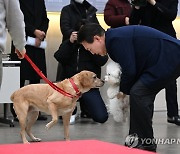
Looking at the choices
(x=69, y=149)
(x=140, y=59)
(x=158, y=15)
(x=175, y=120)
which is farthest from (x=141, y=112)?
(x=175, y=120)

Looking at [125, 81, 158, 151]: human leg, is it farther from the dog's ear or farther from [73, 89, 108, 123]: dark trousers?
[73, 89, 108, 123]: dark trousers

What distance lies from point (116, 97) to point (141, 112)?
1.65 meters

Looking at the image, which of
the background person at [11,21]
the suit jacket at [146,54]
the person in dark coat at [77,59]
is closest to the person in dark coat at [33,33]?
the person in dark coat at [77,59]

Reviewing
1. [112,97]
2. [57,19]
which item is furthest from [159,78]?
[57,19]

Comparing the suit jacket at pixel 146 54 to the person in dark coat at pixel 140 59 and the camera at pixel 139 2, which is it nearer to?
the person in dark coat at pixel 140 59

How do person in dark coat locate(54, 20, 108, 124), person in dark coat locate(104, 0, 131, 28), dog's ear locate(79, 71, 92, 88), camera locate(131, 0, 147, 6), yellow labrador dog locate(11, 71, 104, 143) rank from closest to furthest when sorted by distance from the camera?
1. yellow labrador dog locate(11, 71, 104, 143)
2. dog's ear locate(79, 71, 92, 88)
3. camera locate(131, 0, 147, 6)
4. person in dark coat locate(54, 20, 108, 124)
5. person in dark coat locate(104, 0, 131, 28)

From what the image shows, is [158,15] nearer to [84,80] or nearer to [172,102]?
[172,102]

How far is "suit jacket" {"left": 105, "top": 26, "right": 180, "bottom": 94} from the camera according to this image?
3141mm

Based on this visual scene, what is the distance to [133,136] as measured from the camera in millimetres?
3324

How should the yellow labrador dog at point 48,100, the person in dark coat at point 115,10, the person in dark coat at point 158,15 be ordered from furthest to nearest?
1. the person in dark coat at point 115,10
2. the person in dark coat at point 158,15
3. the yellow labrador dog at point 48,100

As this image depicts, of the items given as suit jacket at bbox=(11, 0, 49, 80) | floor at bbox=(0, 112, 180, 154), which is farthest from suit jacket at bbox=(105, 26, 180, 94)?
suit jacket at bbox=(11, 0, 49, 80)

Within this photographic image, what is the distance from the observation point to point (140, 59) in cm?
320

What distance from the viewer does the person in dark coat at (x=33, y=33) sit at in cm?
542

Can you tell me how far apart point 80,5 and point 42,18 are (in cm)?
49
